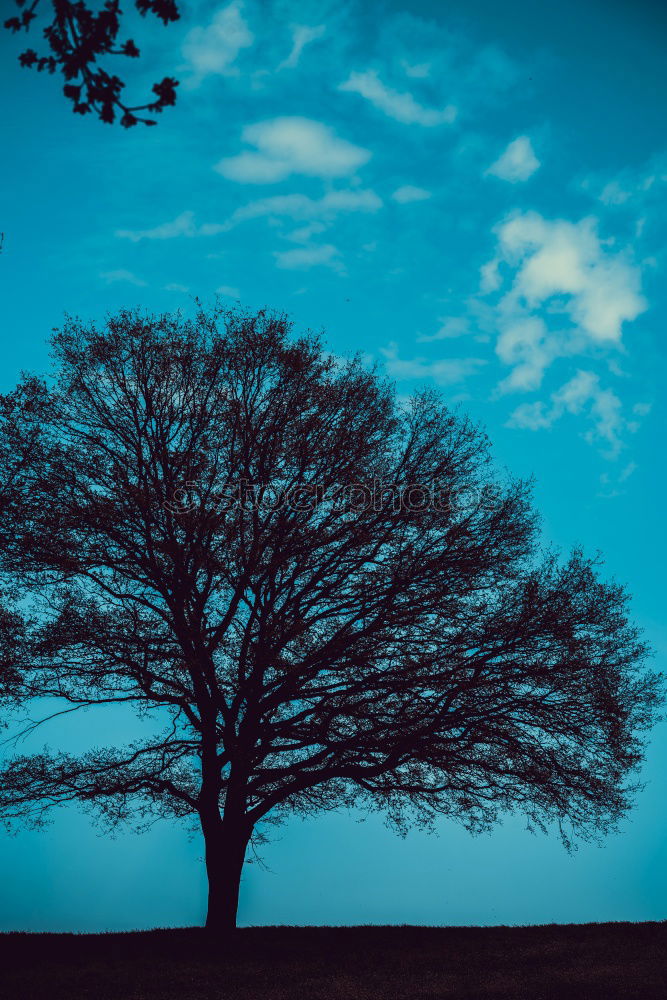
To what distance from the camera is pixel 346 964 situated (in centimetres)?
1723

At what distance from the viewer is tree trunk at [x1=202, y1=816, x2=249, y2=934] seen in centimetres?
1877

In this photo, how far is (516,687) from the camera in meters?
18.7

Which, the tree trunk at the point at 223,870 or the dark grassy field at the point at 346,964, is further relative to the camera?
the tree trunk at the point at 223,870

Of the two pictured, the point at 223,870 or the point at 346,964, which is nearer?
the point at 346,964

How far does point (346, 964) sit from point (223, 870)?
356 centimetres

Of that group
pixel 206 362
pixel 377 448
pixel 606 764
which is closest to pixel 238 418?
pixel 206 362

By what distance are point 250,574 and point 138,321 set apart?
723 cm

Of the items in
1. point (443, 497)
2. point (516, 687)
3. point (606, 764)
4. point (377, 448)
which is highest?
point (377, 448)

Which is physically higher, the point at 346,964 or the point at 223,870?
the point at 223,870

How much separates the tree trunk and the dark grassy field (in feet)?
1.74

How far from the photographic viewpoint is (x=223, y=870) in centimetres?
1898

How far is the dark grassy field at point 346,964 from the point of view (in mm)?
15102

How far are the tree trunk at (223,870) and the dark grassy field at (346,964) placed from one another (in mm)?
530

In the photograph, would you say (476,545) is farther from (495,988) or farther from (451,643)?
(495,988)
